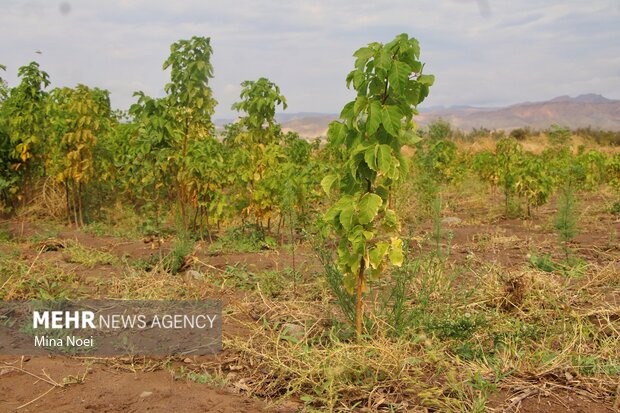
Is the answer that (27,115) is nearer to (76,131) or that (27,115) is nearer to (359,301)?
(76,131)

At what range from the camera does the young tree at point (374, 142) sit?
137 inches

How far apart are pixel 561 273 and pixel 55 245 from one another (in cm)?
554

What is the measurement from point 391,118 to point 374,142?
0.22 metres

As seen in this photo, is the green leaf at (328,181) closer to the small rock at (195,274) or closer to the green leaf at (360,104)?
the green leaf at (360,104)

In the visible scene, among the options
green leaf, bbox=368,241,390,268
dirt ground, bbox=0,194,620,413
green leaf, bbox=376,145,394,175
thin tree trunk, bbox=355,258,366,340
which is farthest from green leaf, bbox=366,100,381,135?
dirt ground, bbox=0,194,620,413

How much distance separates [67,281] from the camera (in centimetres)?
536

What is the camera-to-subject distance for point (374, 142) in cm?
363

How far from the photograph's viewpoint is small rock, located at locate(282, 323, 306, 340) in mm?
4066

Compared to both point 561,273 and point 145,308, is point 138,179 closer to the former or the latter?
point 145,308

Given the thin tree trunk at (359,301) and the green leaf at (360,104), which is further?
the thin tree trunk at (359,301)

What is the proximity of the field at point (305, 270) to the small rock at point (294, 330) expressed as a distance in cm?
2

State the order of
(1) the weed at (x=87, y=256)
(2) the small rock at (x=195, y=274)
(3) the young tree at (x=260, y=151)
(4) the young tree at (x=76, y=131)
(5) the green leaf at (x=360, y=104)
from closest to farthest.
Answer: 1. (5) the green leaf at (x=360, y=104)
2. (2) the small rock at (x=195, y=274)
3. (1) the weed at (x=87, y=256)
4. (3) the young tree at (x=260, y=151)
5. (4) the young tree at (x=76, y=131)

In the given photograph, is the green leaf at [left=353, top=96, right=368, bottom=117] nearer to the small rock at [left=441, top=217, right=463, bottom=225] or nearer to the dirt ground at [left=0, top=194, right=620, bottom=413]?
the dirt ground at [left=0, top=194, right=620, bottom=413]

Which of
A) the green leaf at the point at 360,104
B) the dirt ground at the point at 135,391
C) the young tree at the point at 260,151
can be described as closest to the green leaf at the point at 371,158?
the green leaf at the point at 360,104
